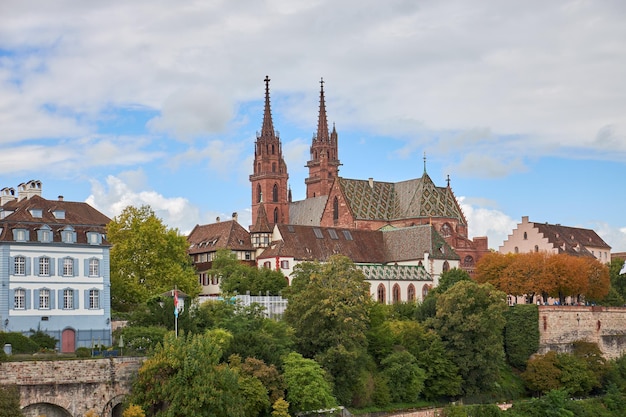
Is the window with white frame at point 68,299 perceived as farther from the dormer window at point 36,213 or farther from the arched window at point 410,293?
the arched window at point 410,293

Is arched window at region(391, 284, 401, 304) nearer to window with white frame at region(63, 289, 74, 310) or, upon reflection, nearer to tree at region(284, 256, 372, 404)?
tree at region(284, 256, 372, 404)

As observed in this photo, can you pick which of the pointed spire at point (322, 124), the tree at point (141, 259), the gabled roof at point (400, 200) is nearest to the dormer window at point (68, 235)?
the tree at point (141, 259)

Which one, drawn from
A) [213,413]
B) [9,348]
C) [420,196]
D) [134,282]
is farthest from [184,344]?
[420,196]

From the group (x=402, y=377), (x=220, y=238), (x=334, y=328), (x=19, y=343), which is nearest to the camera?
(x=19, y=343)

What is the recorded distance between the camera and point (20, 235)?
65000 mm

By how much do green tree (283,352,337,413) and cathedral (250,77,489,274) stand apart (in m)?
45.7

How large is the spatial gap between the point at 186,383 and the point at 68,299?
15960 millimetres

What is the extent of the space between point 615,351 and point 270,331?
42868 millimetres

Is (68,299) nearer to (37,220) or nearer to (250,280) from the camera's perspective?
(37,220)

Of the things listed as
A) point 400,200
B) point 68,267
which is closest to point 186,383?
point 68,267

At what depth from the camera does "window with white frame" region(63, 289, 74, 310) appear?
2589 inches

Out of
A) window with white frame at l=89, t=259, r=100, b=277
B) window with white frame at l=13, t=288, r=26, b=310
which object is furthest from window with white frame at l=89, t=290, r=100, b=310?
window with white frame at l=13, t=288, r=26, b=310

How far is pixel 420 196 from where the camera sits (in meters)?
129

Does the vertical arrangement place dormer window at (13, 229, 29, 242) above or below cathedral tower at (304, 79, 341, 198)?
below
